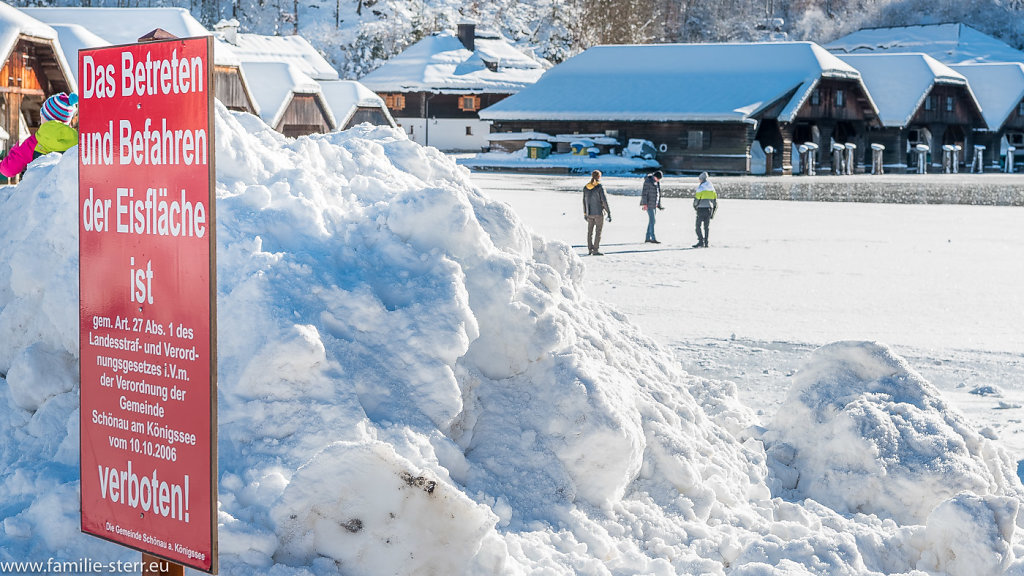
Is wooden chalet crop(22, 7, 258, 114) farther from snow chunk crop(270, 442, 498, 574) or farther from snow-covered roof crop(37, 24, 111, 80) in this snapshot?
snow chunk crop(270, 442, 498, 574)

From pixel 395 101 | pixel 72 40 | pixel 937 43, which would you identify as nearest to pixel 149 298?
pixel 72 40

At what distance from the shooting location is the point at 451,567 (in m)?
3.91

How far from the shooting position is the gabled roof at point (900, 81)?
176 ft

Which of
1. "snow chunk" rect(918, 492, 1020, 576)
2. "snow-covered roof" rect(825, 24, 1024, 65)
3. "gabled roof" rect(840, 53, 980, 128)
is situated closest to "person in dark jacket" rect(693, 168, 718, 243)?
"snow chunk" rect(918, 492, 1020, 576)

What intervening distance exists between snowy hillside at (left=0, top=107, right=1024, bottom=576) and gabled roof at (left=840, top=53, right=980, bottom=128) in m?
49.3

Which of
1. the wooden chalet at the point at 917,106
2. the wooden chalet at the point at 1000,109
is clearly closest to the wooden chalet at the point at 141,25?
the wooden chalet at the point at 917,106

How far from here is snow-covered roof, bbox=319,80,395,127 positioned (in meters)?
47.7

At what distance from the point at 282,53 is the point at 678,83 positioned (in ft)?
57.4

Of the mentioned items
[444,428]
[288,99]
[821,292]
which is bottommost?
[821,292]

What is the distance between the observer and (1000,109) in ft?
198

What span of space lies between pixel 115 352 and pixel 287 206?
6.75 feet

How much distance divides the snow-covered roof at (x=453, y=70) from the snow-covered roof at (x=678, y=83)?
9632mm

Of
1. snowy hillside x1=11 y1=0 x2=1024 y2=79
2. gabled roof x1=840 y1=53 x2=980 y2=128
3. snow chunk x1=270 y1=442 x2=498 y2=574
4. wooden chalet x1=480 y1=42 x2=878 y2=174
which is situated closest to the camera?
snow chunk x1=270 y1=442 x2=498 y2=574

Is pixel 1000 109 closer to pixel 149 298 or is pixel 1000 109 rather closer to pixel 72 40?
pixel 72 40
